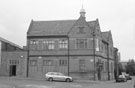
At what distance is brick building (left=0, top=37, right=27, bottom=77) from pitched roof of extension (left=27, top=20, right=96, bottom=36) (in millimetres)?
5080

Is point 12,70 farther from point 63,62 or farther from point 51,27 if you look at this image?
point 51,27

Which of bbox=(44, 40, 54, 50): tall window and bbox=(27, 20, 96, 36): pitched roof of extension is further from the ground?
bbox=(27, 20, 96, 36): pitched roof of extension

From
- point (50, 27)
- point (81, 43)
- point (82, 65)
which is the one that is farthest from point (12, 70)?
point (81, 43)

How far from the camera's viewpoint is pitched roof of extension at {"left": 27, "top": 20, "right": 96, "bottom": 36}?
4688 centimetres

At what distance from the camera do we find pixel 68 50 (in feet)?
149

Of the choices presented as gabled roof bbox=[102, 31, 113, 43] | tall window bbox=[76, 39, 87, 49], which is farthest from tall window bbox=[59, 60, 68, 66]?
gabled roof bbox=[102, 31, 113, 43]

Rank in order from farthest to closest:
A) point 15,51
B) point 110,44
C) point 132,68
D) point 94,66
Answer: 1. point 132,68
2. point 110,44
3. point 15,51
4. point 94,66

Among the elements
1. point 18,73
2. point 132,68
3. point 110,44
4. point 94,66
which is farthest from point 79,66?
point 132,68

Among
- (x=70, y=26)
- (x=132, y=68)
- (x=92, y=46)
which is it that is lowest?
(x=132, y=68)

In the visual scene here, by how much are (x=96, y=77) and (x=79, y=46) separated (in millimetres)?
7048

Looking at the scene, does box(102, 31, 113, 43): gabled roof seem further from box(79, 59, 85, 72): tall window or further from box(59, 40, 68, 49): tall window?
box(59, 40, 68, 49): tall window

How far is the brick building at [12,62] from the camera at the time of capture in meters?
46.3

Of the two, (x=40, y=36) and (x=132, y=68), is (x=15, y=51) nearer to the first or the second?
(x=40, y=36)

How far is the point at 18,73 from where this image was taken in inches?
1820
